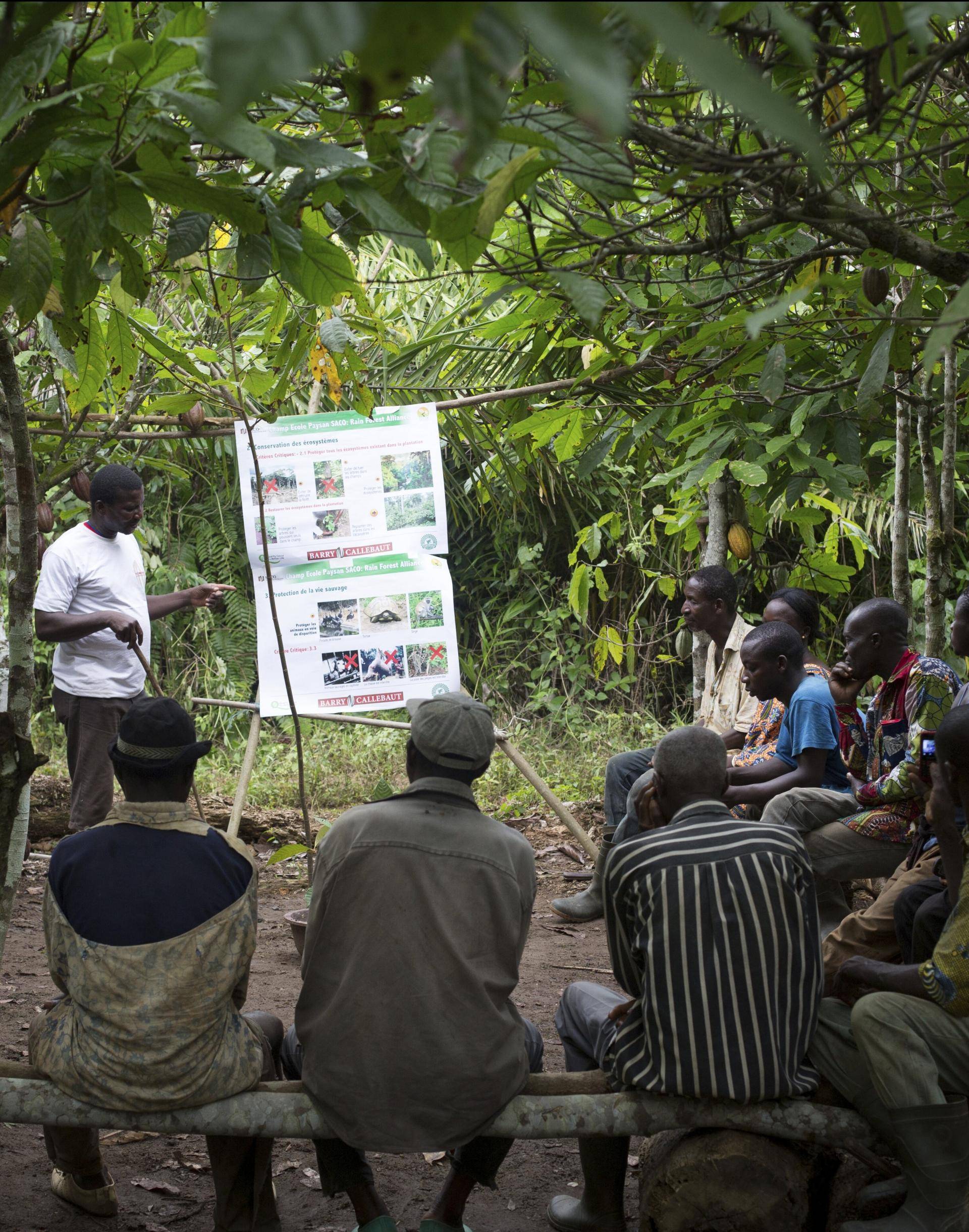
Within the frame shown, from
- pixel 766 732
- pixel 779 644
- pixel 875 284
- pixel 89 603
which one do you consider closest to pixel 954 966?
pixel 875 284

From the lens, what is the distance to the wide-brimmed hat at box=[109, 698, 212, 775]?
2326 millimetres

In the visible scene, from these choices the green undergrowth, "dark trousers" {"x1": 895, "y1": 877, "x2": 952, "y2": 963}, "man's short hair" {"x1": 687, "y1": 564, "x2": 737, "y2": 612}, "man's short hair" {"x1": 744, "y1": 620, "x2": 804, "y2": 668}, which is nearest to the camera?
"dark trousers" {"x1": 895, "y1": 877, "x2": 952, "y2": 963}

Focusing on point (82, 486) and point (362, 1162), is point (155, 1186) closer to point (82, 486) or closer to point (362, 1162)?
point (362, 1162)

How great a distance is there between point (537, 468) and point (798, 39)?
6911mm

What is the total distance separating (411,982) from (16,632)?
1212 millimetres

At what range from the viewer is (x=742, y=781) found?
402 centimetres

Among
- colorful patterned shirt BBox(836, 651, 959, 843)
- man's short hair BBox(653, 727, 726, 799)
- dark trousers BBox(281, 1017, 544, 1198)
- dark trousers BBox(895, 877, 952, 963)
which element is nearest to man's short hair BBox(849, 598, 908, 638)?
colorful patterned shirt BBox(836, 651, 959, 843)

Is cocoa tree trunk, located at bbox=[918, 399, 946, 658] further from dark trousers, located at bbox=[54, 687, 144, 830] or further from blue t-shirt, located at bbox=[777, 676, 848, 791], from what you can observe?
dark trousers, located at bbox=[54, 687, 144, 830]

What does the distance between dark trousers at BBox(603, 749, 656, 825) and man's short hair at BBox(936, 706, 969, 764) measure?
8.19 feet

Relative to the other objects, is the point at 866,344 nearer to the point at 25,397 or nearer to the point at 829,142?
the point at 829,142

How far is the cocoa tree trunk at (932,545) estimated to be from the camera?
12.4 feet

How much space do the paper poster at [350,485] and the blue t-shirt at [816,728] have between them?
1.59 m

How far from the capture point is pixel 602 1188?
2.51m

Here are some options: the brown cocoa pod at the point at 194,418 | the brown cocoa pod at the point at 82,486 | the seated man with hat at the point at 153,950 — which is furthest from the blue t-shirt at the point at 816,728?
the brown cocoa pod at the point at 82,486
